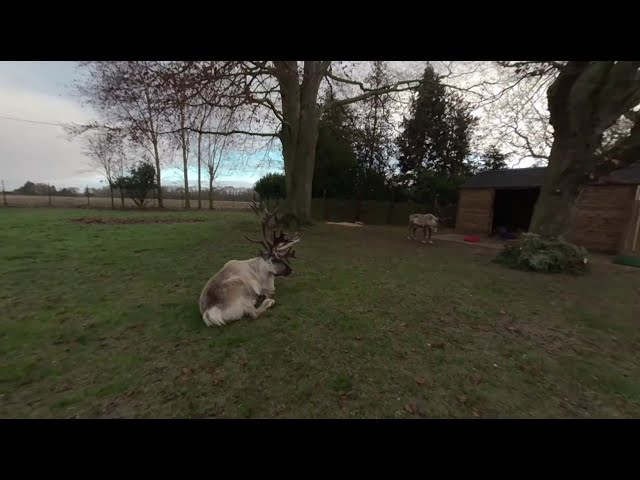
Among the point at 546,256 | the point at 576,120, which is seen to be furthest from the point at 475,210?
the point at 546,256

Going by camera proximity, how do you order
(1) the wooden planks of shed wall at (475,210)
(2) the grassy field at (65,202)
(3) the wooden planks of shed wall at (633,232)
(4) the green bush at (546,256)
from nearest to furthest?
(4) the green bush at (546,256), (3) the wooden planks of shed wall at (633,232), (1) the wooden planks of shed wall at (475,210), (2) the grassy field at (65,202)

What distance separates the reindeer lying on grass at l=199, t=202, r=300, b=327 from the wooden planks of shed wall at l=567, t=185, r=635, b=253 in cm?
1180

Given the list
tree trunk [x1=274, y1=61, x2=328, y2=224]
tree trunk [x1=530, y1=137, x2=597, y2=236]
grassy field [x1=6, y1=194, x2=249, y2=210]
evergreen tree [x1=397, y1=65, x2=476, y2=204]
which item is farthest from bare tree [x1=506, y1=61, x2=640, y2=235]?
grassy field [x1=6, y1=194, x2=249, y2=210]

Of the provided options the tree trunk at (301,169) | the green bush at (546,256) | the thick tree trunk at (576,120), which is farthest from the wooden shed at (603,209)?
the tree trunk at (301,169)

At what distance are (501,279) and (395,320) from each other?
3.96 metres

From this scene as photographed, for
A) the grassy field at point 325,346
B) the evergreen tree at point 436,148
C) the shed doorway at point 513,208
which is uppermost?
the evergreen tree at point 436,148

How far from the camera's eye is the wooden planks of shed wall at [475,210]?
53.1ft

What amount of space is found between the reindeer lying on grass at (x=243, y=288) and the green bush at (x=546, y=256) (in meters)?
6.61

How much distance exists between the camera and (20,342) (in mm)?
3492

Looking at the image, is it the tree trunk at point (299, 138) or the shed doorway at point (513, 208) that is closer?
the tree trunk at point (299, 138)

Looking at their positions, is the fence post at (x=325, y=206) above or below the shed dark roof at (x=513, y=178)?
below

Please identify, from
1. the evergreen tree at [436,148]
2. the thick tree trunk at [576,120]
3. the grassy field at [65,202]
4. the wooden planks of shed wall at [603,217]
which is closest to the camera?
the thick tree trunk at [576,120]

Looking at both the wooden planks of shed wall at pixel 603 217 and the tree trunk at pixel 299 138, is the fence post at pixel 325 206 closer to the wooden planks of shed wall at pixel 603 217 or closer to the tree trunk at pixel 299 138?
the tree trunk at pixel 299 138
